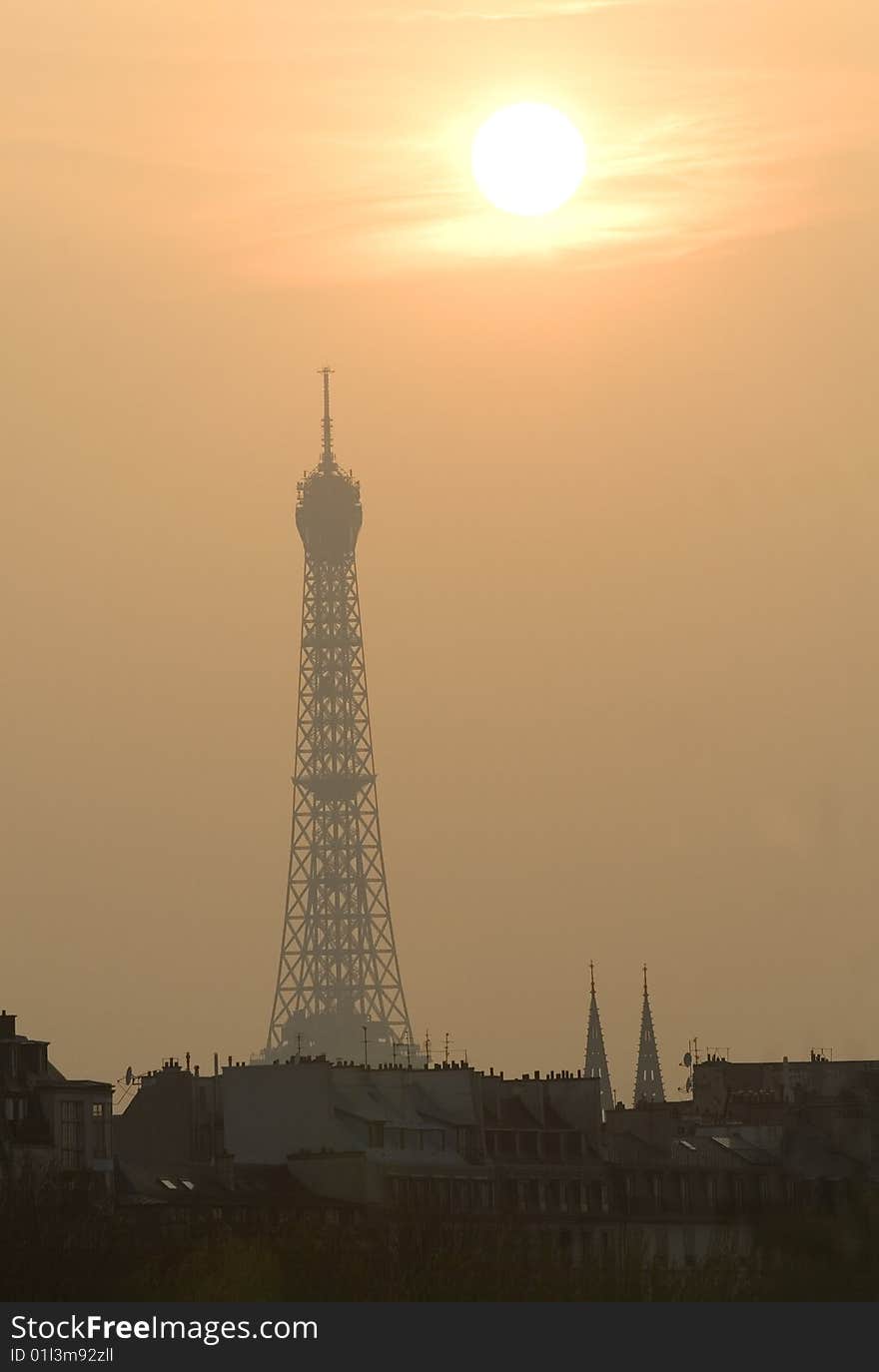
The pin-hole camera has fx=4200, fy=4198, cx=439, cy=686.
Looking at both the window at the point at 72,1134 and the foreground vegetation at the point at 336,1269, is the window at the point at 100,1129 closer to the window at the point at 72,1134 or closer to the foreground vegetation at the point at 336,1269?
the window at the point at 72,1134

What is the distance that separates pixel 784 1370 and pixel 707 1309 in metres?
8.20

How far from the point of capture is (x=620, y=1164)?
13812 cm

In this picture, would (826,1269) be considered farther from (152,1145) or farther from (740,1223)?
(152,1145)

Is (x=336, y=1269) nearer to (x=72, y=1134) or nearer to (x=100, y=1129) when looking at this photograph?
(x=72, y=1134)

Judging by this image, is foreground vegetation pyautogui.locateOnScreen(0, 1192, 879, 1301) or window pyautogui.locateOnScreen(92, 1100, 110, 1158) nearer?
foreground vegetation pyautogui.locateOnScreen(0, 1192, 879, 1301)

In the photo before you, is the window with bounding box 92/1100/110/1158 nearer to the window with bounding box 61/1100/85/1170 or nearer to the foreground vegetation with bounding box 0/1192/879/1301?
the window with bounding box 61/1100/85/1170

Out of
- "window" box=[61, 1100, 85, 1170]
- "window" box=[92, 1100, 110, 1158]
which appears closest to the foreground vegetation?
"window" box=[61, 1100, 85, 1170]

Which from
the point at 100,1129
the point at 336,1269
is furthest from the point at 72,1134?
the point at 336,1269

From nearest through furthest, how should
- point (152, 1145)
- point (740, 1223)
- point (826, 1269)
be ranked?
point (826, 1269)
point (740, 1223)
point (152, 1145)

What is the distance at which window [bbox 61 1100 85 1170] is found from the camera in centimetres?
12412

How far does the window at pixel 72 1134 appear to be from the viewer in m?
124

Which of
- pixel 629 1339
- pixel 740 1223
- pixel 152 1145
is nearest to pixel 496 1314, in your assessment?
pixel 629 1339

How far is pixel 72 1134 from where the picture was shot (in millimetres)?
125625

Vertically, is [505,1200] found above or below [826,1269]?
above
